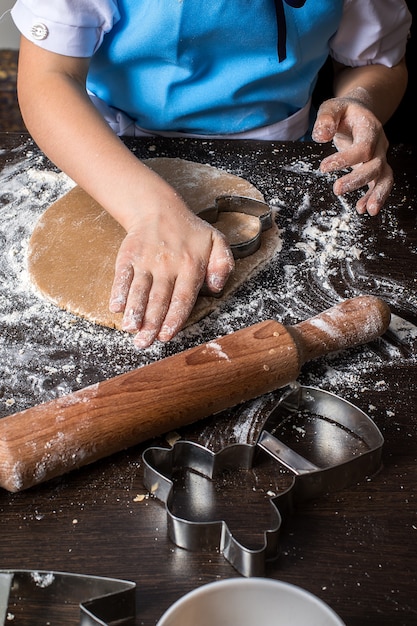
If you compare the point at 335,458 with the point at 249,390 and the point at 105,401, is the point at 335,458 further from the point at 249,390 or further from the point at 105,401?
the point at 105,401

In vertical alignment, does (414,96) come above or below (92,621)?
below

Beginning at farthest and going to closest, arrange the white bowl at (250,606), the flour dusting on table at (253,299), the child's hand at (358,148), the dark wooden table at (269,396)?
1. the child's hand at (358,148)
2. the flour dusting on table at (253,299)
3. the dark wooden table at (269,396)
4. the white bowl at (250,606)

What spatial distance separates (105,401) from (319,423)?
8.5 inches

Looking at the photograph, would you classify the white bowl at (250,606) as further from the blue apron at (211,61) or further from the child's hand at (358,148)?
the blue apron at (211,61)

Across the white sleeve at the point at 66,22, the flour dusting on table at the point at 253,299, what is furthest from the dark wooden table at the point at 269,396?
the white sleeve at the point at 66,22

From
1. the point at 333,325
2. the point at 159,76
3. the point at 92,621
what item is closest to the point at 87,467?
the point at 92,621

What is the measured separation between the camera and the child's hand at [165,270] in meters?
0.79

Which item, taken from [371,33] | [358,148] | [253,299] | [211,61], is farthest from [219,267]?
[371,33]

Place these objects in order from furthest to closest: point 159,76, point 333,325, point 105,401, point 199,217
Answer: point 159,76, point 199,217, point 333,325, point 105,401

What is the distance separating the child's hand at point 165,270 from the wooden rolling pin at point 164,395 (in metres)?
0.09

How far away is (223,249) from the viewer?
863mm

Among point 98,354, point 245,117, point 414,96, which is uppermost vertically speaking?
point 98,354

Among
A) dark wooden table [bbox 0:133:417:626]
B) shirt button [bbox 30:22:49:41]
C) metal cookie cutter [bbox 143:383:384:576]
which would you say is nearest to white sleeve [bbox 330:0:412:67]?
dark wooden table [bbox 0:133:417:626]

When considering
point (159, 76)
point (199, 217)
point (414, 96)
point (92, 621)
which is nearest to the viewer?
point (92, 621)
